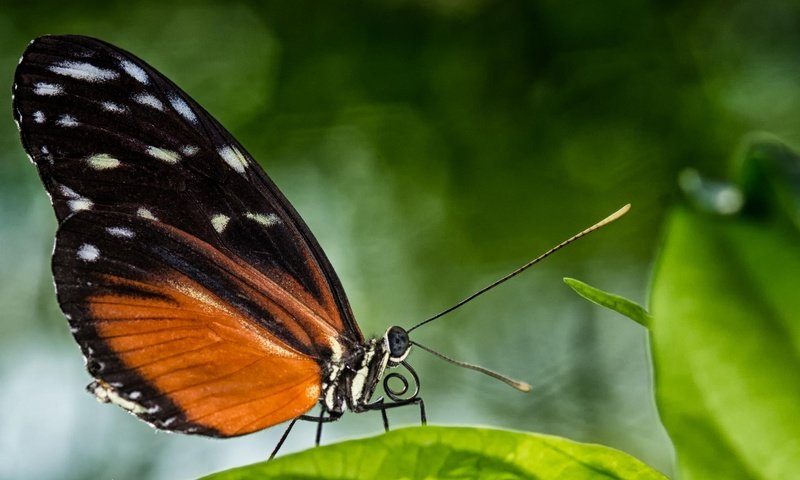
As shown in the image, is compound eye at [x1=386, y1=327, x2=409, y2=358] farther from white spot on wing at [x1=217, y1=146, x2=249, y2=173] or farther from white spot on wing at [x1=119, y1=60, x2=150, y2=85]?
white spot on wing at [x1=119, y1=60, x2=150, y2=85]

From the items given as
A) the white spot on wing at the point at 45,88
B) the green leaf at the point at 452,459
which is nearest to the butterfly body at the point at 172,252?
the white spot on wing at the point at 45,88

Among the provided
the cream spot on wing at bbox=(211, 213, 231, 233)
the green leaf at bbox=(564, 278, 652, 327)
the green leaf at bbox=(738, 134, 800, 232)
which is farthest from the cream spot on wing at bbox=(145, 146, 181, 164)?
the green leaf at bbox=(738, 134, 800, 232)

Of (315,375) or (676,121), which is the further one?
(676,121)

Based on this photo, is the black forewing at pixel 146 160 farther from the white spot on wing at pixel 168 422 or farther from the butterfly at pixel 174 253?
the white spot on wing at pixel 168 422

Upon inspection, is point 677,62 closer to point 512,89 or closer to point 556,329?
point 512,89

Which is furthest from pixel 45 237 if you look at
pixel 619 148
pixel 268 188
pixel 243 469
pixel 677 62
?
pixel 243 469
